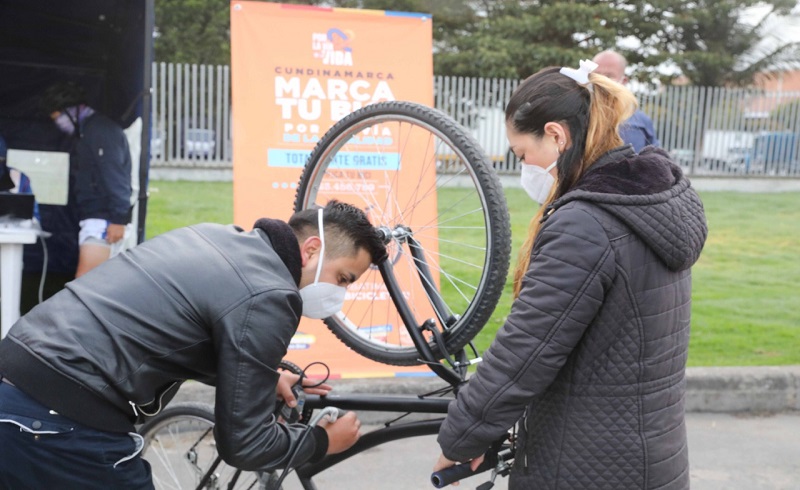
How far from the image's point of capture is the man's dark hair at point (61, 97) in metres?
5.22

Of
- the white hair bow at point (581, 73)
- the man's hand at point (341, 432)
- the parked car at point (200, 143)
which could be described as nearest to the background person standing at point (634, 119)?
the white hair bow at point (581, 73)

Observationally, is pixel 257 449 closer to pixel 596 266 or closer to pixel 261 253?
pixel 261 253

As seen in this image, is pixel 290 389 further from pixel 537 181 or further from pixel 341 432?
pixel 537 181

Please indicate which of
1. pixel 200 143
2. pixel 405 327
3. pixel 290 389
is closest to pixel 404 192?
pixel 405 327

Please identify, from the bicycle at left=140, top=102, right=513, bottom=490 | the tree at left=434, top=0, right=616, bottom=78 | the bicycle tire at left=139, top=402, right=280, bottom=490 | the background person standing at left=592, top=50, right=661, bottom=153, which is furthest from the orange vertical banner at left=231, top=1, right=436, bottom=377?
the tree at left=434, top=0, right=616, bottom=78

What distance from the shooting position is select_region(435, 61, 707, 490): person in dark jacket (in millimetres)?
1785

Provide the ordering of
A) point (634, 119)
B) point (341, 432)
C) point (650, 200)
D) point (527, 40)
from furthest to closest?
point (527, 40) → point (634, 119) → point (341, 432) → point (650, 200)

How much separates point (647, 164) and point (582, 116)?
0.20 metres

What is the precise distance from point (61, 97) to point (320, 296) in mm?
3781

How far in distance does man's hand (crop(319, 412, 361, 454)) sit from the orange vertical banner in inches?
77.1

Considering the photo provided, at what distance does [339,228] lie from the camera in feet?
7.29

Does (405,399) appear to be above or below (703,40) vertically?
below

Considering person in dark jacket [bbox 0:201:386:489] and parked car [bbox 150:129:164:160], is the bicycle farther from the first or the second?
parked car [bbox 150:129:164:160]

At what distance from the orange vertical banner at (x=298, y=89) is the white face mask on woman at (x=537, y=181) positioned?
2.11m
